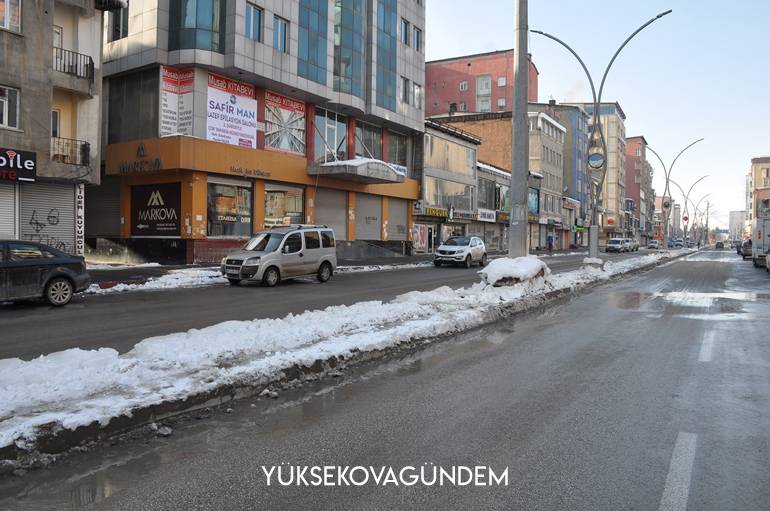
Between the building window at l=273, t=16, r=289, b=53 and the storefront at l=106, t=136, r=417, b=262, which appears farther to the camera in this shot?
the building window at l=273, t=16, r=289, b=53

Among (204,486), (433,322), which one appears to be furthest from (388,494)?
(433,322)

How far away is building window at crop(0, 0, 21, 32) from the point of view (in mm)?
19328

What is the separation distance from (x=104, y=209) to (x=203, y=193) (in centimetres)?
737

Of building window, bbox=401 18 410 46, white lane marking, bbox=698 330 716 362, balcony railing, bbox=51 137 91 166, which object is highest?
building window, bbox=401 18 410 46

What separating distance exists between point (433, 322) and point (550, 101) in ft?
276

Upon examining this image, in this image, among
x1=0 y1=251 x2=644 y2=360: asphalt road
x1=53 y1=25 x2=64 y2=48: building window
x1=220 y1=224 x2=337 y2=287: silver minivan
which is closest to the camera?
x1=0 y1=251 x2=644 y2=360: asphalt road

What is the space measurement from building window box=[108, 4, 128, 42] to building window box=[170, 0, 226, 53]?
3.00 meters

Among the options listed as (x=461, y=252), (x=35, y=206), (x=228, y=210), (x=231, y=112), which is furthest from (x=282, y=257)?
(x=461, y=252)

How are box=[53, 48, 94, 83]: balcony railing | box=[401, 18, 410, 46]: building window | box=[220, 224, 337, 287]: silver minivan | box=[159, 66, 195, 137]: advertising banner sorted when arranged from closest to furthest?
1. box=[220, 224, 337, 287]: silver minivan
2. box=[53, 48, 94, 83]: balcony railing
3. box=[159, 66, 195, 137]: advertising banner
4. box=[401, 18, 410, 46]: building window

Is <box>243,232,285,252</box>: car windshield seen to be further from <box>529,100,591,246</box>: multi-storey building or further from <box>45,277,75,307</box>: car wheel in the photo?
<box>529,100,591,246</box>: multi-storey building

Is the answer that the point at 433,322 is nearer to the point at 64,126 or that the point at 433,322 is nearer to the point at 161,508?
the point at 161,508

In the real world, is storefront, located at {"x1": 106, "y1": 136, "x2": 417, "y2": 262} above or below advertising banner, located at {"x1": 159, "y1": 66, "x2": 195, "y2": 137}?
below

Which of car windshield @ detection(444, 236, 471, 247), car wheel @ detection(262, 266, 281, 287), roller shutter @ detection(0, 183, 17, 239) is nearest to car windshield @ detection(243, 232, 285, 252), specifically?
car wheel @ detection(262, 266, 281, 287)

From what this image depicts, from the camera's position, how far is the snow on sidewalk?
4406 millimetres
